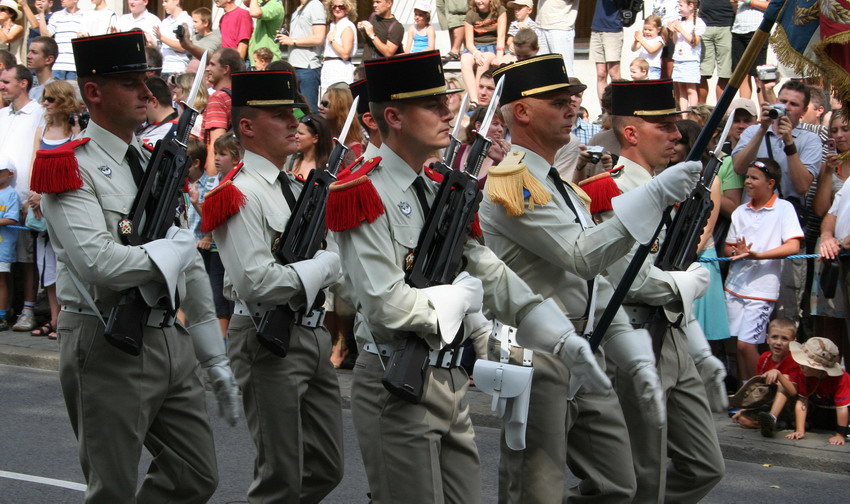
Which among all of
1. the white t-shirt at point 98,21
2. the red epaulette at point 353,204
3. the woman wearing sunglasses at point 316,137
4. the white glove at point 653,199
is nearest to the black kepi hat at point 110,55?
the red epaulette at point 353,204

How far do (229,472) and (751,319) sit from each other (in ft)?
12.9

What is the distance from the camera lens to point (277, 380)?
5230 millimetres

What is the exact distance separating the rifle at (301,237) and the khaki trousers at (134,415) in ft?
1.98

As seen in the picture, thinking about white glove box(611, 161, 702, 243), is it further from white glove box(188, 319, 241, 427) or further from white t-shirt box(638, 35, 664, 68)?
white t-shirt box(638, 35, 664, 68)

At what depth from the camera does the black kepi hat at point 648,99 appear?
5.64m

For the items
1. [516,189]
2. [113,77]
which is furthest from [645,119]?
[113,77]

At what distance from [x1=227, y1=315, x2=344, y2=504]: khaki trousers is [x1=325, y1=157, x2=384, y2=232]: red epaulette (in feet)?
4.40

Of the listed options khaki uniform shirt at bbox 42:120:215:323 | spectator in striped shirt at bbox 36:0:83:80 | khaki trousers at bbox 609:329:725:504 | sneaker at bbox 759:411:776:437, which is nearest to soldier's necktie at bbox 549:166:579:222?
khaki trousers at bbox 609:329:725:504

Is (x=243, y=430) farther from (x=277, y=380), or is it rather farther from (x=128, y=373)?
(x=128, y=373)

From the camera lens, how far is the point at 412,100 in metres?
4.29

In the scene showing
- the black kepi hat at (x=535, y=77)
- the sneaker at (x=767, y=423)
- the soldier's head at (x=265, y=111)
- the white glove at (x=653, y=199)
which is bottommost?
the sneaker at (x=767, y=423)

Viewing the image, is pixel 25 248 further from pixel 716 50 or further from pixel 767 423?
pixel 716 50

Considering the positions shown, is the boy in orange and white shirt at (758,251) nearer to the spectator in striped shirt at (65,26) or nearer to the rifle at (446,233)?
the rifle at (446,233)

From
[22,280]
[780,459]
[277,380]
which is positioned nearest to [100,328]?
[277,380]
